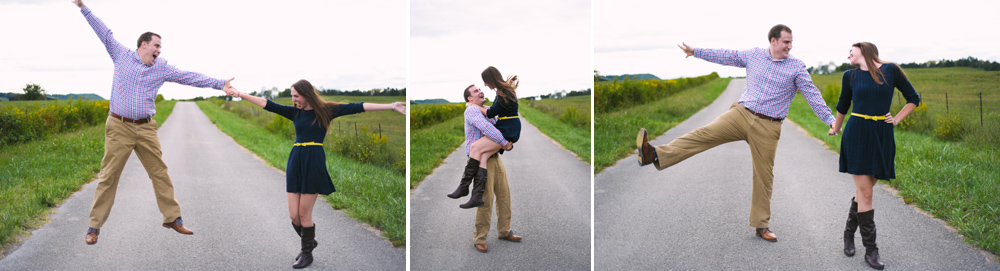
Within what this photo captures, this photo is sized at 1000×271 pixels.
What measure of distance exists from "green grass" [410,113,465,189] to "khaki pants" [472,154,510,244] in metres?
1.65

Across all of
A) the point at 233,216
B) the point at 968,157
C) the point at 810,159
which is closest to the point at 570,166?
the point at 233,216

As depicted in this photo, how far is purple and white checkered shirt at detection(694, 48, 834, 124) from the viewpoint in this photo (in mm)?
4383

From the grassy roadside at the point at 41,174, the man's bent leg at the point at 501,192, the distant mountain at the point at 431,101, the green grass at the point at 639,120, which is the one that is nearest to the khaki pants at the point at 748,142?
the man's bent leg at the point at 501,192

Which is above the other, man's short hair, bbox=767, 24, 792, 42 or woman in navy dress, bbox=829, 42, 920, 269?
man's short hair, bbox=767, 24, 792, 42

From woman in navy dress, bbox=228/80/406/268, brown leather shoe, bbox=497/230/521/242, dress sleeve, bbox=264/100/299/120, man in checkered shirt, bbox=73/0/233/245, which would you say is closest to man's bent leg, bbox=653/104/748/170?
brown leather shoe, bbox=497/230/521/242

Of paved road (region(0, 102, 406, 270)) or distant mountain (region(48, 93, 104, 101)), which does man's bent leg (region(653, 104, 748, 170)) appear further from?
distant mountain (region(48, 93, 104, 101))

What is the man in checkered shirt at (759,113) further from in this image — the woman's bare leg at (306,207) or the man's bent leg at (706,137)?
the woman's bare leg at (306,207)

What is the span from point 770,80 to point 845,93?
0.53m

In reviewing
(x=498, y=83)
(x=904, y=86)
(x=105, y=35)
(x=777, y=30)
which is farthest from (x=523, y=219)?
(x=105, y=35)

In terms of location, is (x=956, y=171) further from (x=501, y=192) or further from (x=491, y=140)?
(x=491, y=140)

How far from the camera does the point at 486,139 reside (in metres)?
4.28

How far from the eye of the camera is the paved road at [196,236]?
455cm

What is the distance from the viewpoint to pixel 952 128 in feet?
30.6

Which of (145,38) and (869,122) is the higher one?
(145,38)
